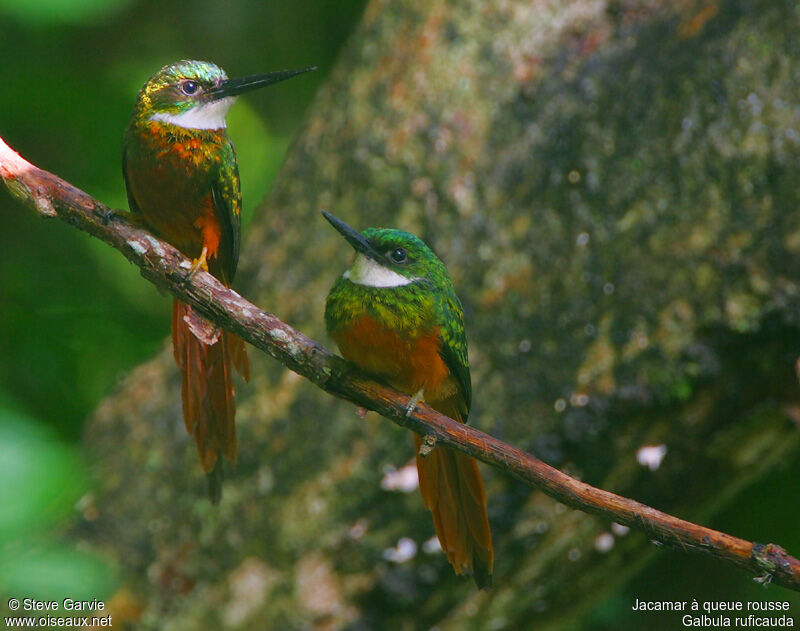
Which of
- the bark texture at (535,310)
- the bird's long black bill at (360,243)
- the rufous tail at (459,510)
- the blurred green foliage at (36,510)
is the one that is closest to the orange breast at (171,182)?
the bird's long black bill at (360,243)

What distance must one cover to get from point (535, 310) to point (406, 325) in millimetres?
1185

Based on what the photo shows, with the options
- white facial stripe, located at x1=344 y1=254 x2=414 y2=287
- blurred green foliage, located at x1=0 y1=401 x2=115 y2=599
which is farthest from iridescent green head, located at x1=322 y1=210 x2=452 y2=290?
blurred green foliage, located at x1=0 y1=401 x2=115 y2=599

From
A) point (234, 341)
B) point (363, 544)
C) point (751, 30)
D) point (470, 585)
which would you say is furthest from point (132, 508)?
point (751, 30)

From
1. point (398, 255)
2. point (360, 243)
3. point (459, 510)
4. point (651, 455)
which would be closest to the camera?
point (459, 510)

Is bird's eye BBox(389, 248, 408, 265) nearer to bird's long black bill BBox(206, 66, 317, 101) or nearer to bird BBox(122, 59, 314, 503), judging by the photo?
bird BBox(122, 59, 314, 503)

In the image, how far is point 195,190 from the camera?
1.46 metres

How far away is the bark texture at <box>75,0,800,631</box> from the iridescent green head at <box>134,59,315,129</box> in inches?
67.2

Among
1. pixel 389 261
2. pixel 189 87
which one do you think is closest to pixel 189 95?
pixel 189 87

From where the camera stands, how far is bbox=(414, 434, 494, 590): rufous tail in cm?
145

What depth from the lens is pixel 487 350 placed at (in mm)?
2969

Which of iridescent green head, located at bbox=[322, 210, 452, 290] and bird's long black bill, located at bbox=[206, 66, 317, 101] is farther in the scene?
iridescent green head, located at bbox=[322, 210, 452, 290]

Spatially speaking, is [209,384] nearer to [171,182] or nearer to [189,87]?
[171,182]

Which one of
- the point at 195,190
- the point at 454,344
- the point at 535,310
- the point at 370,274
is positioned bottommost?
the point at 535,310

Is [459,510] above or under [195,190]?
under
